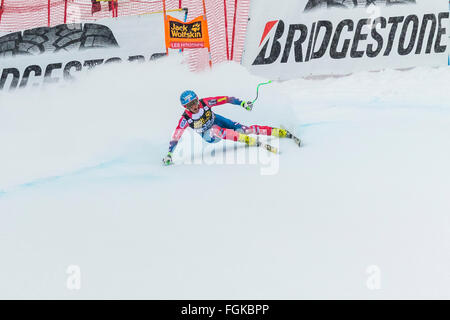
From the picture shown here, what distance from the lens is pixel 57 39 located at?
8.35 m

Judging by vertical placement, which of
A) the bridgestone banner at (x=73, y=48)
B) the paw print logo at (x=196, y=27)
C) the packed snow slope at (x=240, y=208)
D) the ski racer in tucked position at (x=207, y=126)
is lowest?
the packed snow slope at (x=240, y=208)

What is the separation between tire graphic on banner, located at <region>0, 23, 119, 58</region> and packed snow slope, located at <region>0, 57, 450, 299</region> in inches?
70.6

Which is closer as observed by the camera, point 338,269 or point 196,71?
point 338,269

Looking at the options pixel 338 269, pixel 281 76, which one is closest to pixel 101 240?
pixel 338 269

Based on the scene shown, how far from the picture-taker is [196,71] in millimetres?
8672

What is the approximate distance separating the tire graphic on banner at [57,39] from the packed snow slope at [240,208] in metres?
1.79

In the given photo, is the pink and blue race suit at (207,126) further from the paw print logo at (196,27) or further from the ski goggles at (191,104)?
the paw print logo at (196,27)

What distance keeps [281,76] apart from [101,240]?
256 inches

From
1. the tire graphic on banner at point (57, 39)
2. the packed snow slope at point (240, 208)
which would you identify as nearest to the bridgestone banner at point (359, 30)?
the packed snow slope at point (240, 208)

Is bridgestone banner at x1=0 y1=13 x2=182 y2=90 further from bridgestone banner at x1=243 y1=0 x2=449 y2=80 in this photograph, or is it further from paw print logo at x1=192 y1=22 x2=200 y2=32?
bridgestone banner at x1=243 y1=0 x2=449 y2=80

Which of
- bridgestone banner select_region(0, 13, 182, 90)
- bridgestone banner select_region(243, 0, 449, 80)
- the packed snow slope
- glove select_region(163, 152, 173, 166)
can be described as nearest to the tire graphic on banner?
bridgestone banner select_region(0, 13, 182, 90)

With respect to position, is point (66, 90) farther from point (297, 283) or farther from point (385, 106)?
point (297, 283)

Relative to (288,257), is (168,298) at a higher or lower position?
lower

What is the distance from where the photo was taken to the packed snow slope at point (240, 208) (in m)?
2.69
